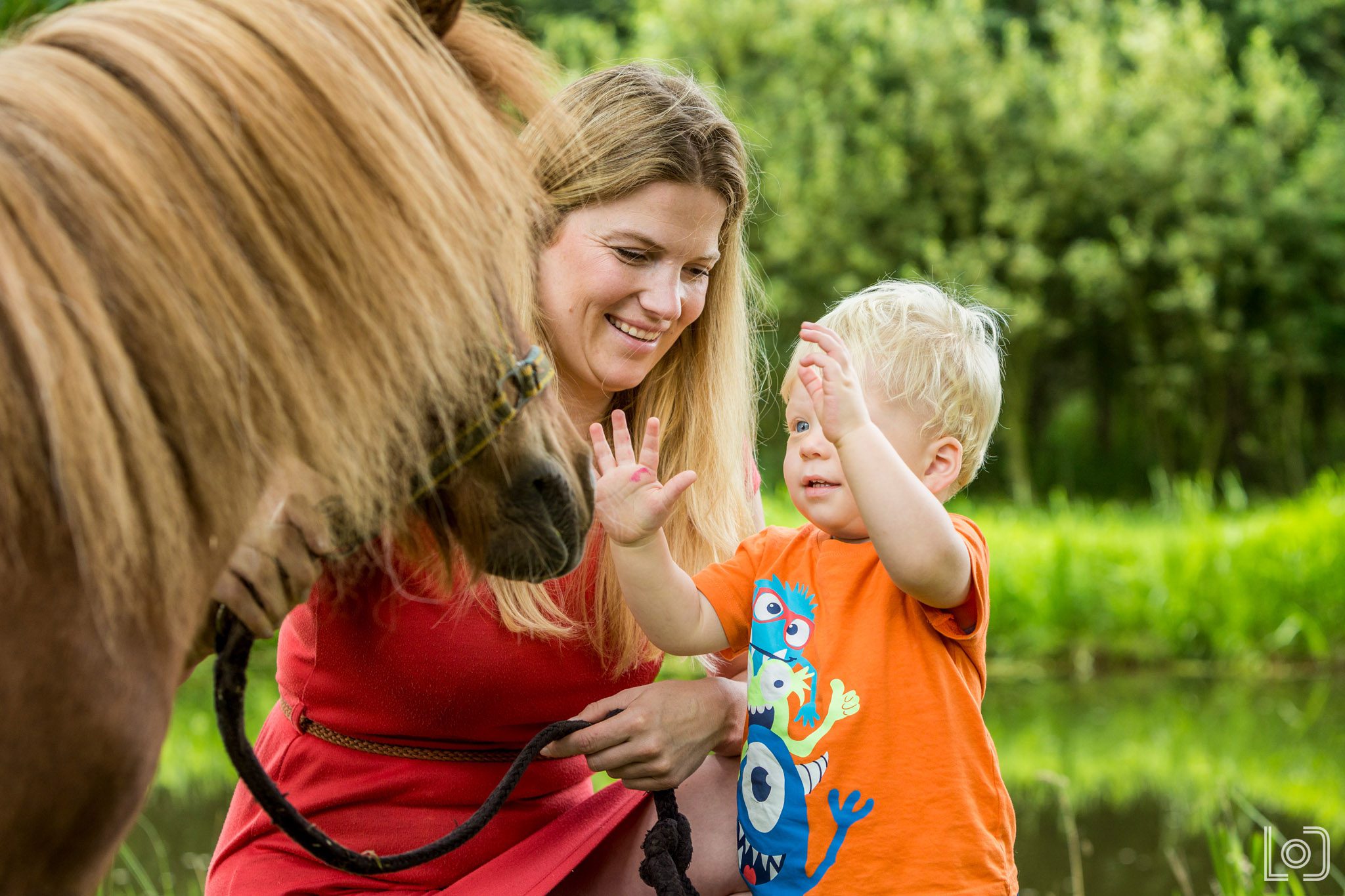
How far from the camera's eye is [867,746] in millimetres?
1775

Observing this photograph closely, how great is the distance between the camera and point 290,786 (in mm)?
1995

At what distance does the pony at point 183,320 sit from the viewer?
1050 mm

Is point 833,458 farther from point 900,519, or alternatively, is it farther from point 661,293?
point 661,293

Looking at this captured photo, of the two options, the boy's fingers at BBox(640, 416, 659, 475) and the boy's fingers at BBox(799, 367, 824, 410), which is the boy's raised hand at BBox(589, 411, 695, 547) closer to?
the boy's fingers at BBox(640, 416, 659, 475)

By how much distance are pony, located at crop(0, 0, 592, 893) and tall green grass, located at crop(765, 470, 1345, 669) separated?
20.8 ft

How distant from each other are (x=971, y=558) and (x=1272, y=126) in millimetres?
19343

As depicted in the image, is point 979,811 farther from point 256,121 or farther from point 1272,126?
point 1272,126

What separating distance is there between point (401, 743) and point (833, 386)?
955mm

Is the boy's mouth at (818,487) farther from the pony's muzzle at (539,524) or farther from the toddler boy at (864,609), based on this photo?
the pony's muzzle at (539,524)

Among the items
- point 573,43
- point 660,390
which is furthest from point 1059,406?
point 660,390

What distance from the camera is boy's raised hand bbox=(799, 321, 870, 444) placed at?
68.5 inches

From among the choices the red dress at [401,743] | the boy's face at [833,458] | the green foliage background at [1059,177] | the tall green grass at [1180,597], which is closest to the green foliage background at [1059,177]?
the green foliage background at [1059,177]

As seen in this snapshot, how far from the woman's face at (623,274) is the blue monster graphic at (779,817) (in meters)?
0.75

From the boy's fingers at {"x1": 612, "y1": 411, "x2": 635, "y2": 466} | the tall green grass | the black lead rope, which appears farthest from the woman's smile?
the tall green grass
